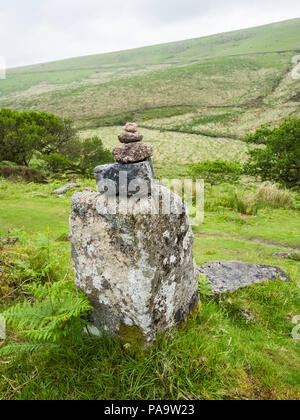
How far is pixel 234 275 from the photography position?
5805 mm

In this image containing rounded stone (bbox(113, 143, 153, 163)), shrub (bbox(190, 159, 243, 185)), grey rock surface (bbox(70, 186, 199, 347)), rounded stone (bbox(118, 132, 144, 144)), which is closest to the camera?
grey rock surface (bbox(70, 186, 199, 347))

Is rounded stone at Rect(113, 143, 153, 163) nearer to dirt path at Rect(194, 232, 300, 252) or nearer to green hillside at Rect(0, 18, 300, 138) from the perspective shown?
dirt path at Rect(194, 232, 300, 252)

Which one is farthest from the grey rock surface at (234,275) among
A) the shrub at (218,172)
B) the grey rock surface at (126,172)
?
the shrub at (218,172)

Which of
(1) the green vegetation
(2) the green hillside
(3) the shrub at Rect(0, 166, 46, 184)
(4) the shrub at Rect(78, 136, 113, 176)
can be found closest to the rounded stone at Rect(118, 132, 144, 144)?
(3) the shrub at Rect(0, 166, 46, 184)

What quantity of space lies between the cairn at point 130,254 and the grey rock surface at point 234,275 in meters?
2.03

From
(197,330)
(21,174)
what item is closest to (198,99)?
(21,174)

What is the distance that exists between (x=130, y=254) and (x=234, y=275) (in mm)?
3518

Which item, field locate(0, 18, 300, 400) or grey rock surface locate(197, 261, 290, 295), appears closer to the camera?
field locate(0, 18, 300, 400)

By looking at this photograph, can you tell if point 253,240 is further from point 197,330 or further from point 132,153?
point 132,153

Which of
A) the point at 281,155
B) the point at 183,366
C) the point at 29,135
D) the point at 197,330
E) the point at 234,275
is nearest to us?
the point at 183,366

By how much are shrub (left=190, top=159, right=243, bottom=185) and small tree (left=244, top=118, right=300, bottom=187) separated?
291cm

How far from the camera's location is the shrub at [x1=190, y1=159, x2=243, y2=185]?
1009 inches

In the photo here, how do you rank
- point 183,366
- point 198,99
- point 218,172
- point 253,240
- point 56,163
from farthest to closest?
1. point 198,99
2. point 218,172
3. point 56,163
4. point 253,240
5. point 183,366

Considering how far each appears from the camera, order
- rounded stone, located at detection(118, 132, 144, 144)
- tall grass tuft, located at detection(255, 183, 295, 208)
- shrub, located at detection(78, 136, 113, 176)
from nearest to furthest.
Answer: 1. rounded stone, located at detection(118, 132, 144, 144)
2. tall grass tuft, located at detection(255, 183, 295, 208)
3. shrub, located at detection(78, 136, 113, 176)
